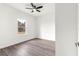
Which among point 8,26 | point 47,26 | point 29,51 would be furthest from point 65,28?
point 47,26

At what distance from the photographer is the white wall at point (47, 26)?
613cm

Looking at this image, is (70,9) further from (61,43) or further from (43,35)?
(43,35)

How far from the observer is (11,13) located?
14.3ft

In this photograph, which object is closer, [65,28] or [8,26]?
[65,28]

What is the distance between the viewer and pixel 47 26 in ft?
21.3

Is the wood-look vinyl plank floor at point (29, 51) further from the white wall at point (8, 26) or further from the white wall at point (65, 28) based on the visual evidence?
the white wall at point (65, 28)

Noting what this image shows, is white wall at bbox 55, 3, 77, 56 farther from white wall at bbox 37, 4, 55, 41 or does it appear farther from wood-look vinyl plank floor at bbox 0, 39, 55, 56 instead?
white wall at bbox 37, 4, 55, 41

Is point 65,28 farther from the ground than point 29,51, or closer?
farther from the ground

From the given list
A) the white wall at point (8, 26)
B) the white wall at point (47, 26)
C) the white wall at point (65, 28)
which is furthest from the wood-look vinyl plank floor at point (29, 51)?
the white wall at point (47, 26)

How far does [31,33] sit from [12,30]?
2.41 meters

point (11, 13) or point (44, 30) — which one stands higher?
point (11, 13)

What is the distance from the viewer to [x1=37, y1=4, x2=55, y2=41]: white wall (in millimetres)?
6133

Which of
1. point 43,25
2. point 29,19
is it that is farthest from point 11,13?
point 43,25

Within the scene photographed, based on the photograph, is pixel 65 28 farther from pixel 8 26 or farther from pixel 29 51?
pixel 8 26
